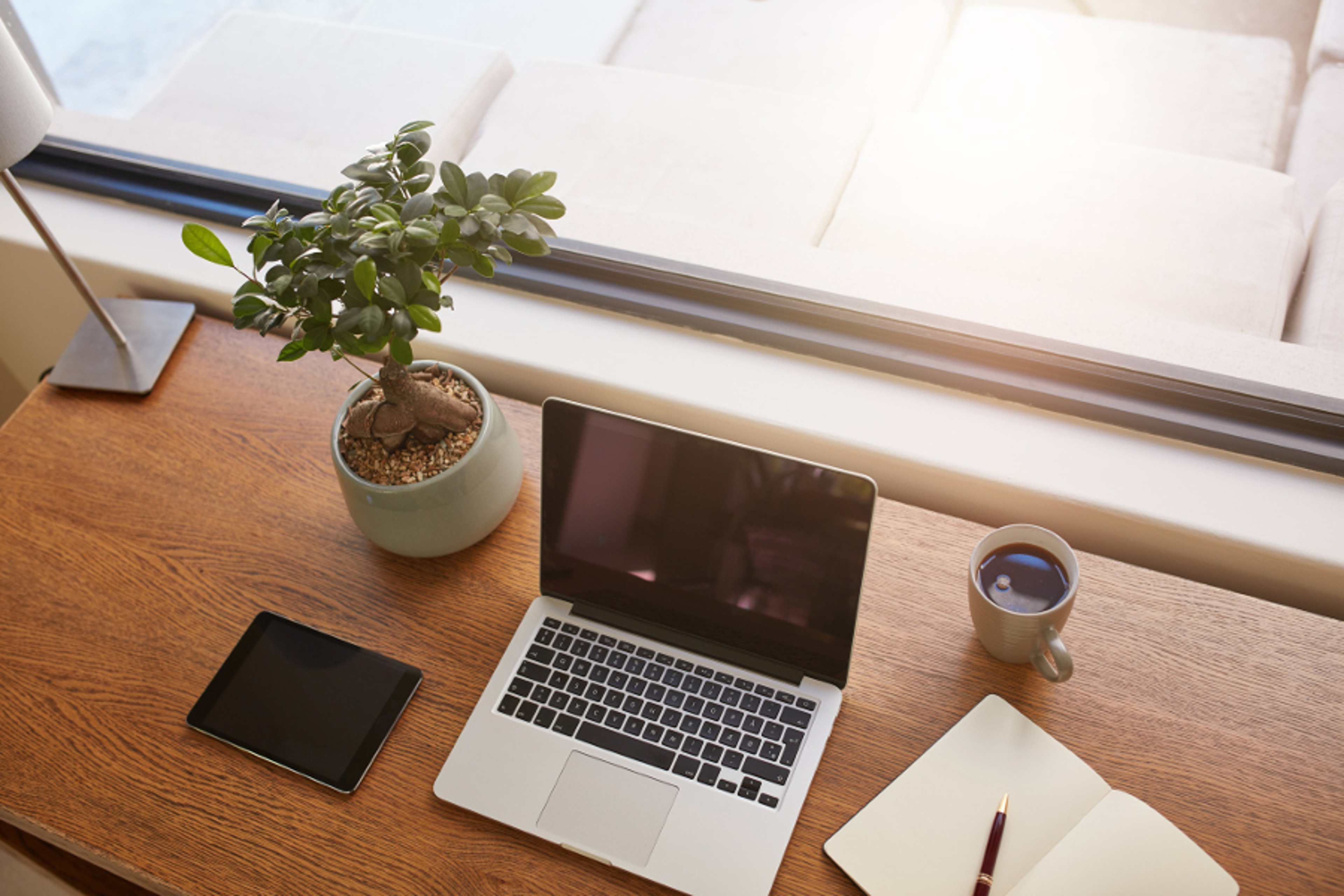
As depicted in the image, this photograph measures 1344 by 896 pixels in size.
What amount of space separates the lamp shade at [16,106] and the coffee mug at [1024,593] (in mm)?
956

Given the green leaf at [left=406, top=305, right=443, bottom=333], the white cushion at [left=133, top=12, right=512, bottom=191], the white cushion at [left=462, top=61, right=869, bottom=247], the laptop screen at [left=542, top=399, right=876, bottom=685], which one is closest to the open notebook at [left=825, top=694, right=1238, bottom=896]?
the laptop screen at [left=542, top=399, right=876, bottom=685]

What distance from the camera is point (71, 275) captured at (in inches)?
39.4

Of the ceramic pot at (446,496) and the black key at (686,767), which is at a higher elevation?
the ceramic pot at (446,496)

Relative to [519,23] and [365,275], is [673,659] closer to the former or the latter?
[365,275]

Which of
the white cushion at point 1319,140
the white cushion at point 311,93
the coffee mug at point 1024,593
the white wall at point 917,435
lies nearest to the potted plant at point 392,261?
the white wall at point 917,435

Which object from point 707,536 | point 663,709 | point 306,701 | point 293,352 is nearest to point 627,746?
point 663,709

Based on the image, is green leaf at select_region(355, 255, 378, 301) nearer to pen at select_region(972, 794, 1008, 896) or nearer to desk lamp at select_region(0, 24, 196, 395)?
desk lamp at select_region(0, 24, 196, 395)

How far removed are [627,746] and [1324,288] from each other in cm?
93

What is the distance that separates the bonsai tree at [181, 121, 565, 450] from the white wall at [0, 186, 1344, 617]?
0.31 m

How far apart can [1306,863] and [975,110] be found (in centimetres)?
99

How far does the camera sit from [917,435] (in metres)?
0.93

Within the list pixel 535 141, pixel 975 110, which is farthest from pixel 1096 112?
pixel 535 141

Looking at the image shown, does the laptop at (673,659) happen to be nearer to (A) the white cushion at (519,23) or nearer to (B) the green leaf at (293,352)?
(B) the green leaf at (293,352)

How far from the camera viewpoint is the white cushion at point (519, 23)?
143 cm
